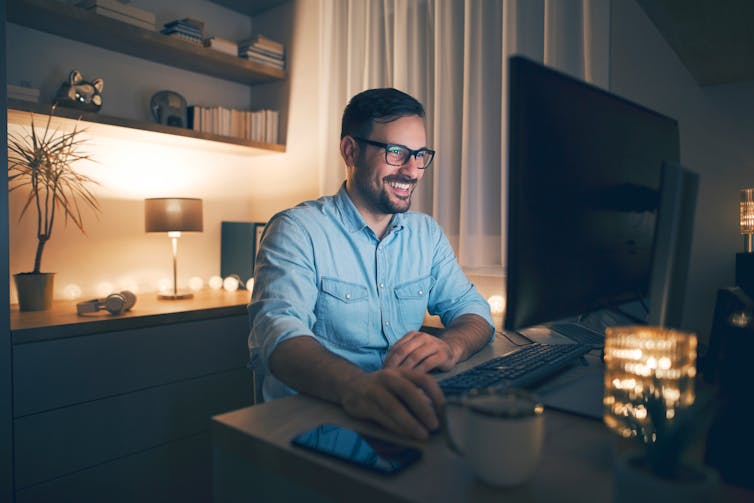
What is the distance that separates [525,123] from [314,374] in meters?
0.51

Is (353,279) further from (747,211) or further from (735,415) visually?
(747,211)

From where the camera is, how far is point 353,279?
1.46 meters

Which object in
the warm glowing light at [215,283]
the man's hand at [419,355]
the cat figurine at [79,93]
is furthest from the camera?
the warm glowing light at [215,283]

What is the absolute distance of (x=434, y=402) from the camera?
695 mm

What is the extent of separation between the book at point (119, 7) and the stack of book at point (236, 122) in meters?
0.46

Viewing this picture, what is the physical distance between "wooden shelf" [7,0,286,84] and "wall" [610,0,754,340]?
2023mm

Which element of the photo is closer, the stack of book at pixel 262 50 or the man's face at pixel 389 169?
the man's face at pixel 389 169

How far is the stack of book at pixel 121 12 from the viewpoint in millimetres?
2230

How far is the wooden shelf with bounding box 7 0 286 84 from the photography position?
7.01 feet

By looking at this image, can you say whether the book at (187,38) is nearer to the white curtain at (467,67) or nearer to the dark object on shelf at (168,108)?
the dark object on shelf at (168,108)

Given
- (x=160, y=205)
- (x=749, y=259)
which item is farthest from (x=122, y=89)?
(x=749, y=259)

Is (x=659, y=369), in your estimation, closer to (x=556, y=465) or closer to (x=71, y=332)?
(x=556, y=465)

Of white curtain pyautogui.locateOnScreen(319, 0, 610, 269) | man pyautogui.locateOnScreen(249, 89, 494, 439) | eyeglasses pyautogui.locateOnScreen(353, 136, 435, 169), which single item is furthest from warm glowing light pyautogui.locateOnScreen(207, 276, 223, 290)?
eyeglasses pyautogui.locateOnScreen(353, 136, 435, 169)

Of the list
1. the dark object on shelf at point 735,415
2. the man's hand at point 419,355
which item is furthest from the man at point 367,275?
the dark object on shelf at point 735,415
